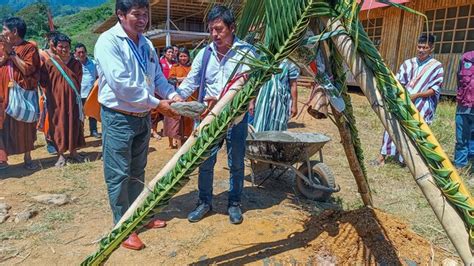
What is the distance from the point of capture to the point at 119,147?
8.52 ft

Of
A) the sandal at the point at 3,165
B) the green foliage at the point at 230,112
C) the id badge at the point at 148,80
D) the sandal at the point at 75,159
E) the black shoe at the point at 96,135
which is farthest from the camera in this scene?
the black shoe at the point at 96,135

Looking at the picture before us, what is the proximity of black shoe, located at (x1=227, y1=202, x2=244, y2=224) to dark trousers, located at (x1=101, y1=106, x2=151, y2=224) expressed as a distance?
93 cm

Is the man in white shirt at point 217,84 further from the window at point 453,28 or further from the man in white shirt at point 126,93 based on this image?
the window at point 453,28

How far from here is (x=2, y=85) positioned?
4457mm

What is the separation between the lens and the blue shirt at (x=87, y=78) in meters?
6.53

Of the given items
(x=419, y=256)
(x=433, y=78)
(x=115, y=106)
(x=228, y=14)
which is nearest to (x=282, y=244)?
(x=419, y=256)

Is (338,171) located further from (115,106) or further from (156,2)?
(156,2)

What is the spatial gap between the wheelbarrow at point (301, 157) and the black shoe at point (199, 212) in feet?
2.69

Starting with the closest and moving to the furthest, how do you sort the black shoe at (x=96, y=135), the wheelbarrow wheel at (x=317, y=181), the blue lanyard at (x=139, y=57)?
the blue lanyard at (x=139, y=57), the wheelbarrow wheel at (x=317, y=181), the black shoe at (x=96, y=135)

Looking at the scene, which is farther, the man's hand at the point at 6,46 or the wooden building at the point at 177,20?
the wooden building at the point at 177,20

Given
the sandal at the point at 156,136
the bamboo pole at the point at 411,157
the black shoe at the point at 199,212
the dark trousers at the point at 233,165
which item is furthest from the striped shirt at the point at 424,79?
the sandal at the point at 156,136

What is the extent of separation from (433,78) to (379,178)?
1455 mm

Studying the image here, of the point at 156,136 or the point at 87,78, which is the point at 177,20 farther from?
the point at 156,136

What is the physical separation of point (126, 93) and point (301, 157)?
197 cm
